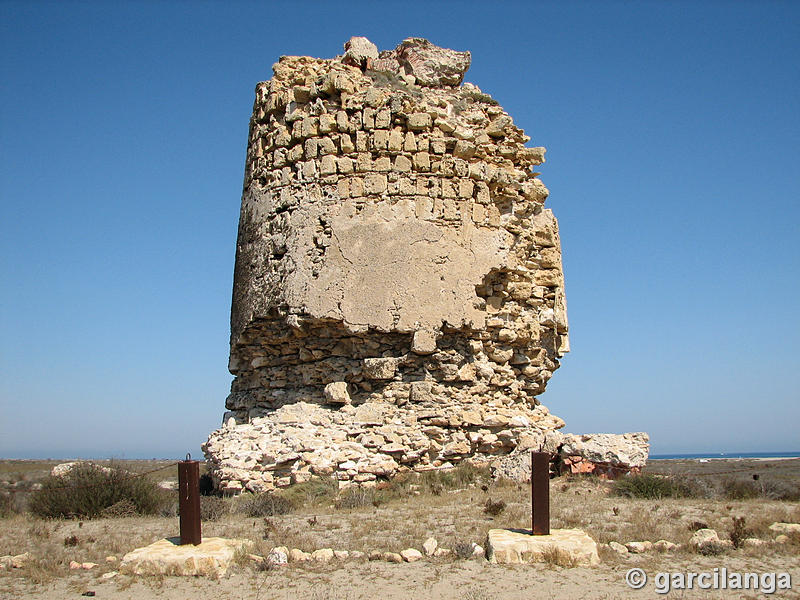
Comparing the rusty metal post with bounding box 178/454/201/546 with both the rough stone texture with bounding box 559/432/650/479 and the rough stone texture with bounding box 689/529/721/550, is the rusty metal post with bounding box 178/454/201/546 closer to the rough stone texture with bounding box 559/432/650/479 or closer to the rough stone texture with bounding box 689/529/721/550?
the rough stone texture with bounding box 689/529/721/550

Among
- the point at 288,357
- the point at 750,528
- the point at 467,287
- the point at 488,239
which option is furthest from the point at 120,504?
the point at 750,528

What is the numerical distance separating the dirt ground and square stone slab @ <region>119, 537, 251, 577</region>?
3.5 inches

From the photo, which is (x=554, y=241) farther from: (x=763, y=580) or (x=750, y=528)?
(x=763, y=580)

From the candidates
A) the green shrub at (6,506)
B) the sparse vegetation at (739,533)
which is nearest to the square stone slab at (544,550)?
the sparse vegetation at (739,533)

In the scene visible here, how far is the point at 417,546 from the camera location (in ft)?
18.3

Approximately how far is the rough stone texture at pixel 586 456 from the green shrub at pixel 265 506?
273 centimetres

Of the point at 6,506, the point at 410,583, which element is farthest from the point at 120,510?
the point at 410,583

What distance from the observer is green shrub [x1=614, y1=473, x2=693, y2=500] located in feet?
26.6

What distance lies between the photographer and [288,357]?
9.80 meters

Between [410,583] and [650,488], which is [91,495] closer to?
[410,583]

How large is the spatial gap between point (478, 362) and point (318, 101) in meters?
4.27

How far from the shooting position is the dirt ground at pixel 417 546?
459 cm

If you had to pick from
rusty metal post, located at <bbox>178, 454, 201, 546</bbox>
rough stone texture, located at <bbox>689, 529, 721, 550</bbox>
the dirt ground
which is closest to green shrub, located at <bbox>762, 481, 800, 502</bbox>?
the dirt ground

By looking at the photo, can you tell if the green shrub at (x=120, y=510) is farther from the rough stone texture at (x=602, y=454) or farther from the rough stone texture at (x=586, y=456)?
the rough stone texture at (x=602, y=454)
